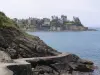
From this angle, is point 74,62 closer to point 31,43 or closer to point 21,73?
point 31,43

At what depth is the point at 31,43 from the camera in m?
38.9

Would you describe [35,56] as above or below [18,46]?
below

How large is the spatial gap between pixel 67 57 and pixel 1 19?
32.0ft

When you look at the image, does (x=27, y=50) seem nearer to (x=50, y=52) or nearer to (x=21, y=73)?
(x=50, y=52)

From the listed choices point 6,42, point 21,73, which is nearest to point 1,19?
point 6,42

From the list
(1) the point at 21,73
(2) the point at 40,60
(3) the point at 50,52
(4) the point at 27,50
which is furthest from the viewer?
(3) the point at 50,52

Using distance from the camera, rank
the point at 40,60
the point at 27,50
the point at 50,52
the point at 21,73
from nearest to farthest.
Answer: the point at 21,73, the point at 40,60, the point at 27,50, the point at 50,52

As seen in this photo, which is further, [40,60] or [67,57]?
[67,57]

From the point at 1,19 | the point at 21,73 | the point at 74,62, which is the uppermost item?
the point at 1,19

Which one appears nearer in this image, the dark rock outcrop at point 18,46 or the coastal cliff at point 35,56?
the coastal cliff at point 35,56

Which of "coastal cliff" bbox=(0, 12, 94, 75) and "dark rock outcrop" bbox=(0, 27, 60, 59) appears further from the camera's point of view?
"dark rock outcrop" bbox=(0, 27, 60, 59)

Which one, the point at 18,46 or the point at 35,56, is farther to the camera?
the point at 35,56

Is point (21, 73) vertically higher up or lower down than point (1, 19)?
lower down

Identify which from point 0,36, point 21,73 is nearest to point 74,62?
point 0,36
